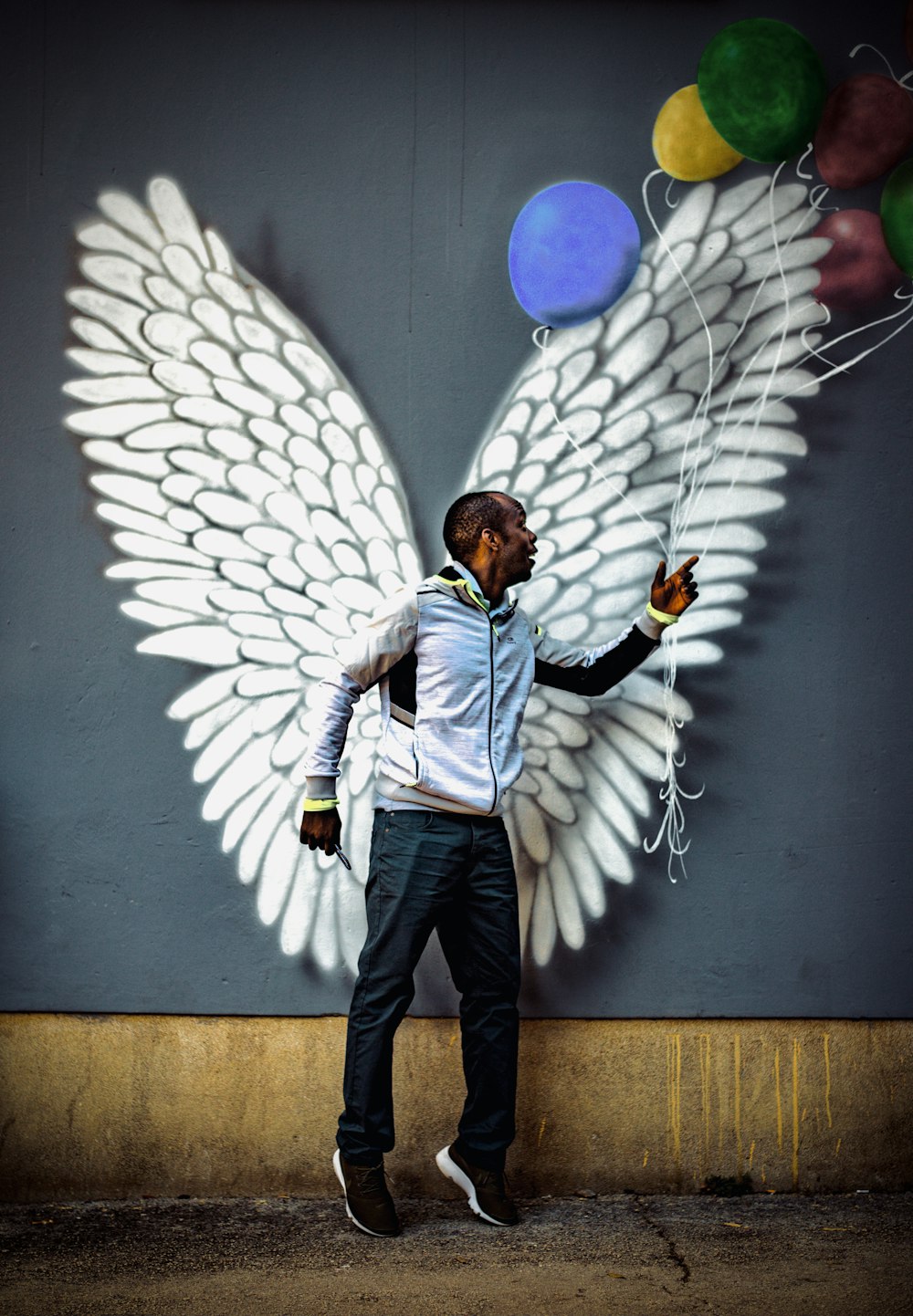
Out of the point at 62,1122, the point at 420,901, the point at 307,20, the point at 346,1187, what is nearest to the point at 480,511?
the point at 420,901

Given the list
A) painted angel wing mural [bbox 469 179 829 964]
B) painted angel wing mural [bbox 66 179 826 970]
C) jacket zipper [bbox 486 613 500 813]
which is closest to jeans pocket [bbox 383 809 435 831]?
jacket zipper [bbox 486 613 500 813]

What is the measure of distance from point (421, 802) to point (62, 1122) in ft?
5.08

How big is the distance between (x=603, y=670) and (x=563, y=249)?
52.3 inches

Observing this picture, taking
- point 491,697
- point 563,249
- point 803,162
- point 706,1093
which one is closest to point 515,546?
point 491,697

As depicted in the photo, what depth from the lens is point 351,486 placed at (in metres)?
3.65

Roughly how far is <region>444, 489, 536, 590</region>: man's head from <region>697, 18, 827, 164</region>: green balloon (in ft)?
4.70

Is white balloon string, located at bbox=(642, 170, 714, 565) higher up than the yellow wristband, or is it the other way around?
white balloon string, located at bbox=(642, 170, 714, 565)

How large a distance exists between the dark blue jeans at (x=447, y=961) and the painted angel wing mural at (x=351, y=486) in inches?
12.7

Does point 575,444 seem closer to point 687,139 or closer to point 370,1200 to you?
point 687,139

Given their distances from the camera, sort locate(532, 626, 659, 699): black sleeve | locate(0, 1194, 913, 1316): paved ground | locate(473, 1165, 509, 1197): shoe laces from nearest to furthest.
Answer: locate(0, 1194, 913, 1316): paved ground → locate(473, 1165, 509, 1197): shoe laces → locate(532, 626, 659, 699): black sleeve

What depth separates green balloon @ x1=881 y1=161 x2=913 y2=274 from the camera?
369 cm

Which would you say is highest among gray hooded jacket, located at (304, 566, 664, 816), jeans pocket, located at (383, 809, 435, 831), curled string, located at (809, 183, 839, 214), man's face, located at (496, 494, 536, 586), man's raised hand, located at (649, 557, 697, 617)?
curled string, located at (809, 183, 839, 214)

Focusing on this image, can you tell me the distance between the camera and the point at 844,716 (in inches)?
146

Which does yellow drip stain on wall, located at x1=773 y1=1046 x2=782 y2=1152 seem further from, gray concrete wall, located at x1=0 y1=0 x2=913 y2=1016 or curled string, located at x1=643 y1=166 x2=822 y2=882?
curled string, located at x1=643 y1=166 x2=822 y2=882
